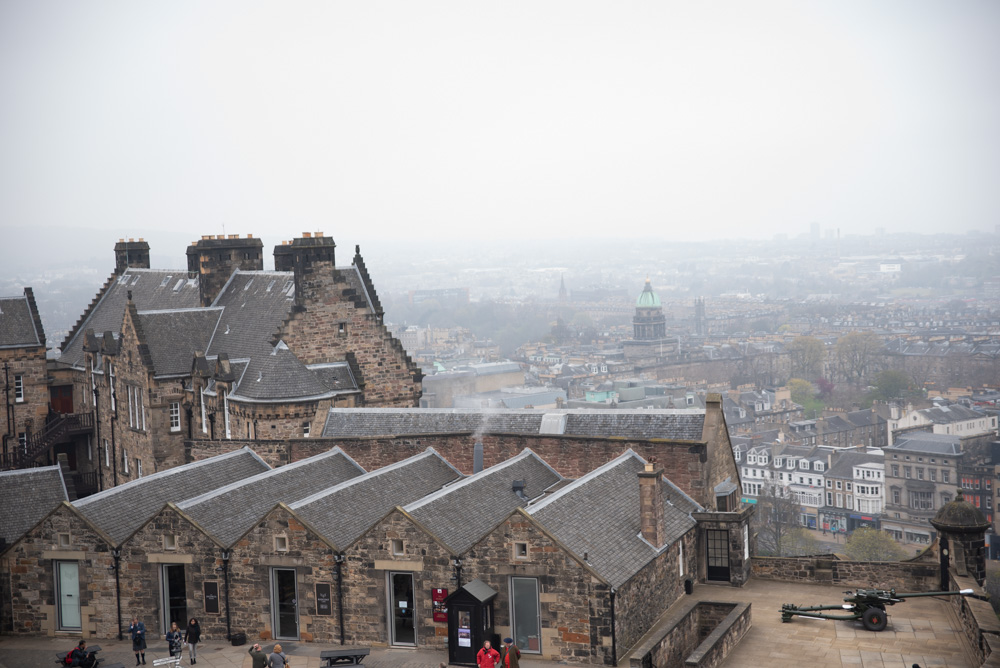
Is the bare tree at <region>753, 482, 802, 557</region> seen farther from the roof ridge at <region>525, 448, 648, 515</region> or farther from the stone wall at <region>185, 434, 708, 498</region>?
the roof ridge at <region>525, 448, 648, 515</region>

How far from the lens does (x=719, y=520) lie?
35156 millimetres

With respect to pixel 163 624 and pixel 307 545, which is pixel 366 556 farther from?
pixel 163 624

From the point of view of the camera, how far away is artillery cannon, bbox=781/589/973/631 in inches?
1217

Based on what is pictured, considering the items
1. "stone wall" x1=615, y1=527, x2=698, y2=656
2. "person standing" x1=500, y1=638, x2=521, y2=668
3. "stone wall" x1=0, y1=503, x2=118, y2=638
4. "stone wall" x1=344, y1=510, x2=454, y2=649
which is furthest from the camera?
"stone wall" x1=0, y1=503, x2=118, y2=638

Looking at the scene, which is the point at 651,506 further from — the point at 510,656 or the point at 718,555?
the point at 510,656

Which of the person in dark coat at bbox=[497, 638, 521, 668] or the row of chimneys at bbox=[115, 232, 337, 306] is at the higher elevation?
the row of chimneys at bbox=[115, 232, 337, 306]

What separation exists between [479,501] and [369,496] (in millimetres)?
Answer: 3388

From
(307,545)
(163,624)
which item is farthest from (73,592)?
(307,545)

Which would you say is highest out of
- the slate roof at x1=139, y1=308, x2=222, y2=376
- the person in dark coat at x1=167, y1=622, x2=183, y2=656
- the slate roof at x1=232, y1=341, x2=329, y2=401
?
the slate roof at x1=139, y1=308, x2=222, y2=376

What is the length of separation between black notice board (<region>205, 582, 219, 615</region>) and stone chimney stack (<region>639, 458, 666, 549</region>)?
1186 centimetres

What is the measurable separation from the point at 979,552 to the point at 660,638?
428 inches

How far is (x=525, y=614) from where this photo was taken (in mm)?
29000

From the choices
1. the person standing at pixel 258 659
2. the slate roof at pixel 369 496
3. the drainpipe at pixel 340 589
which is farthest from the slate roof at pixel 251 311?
the person standing at pixel 258 659

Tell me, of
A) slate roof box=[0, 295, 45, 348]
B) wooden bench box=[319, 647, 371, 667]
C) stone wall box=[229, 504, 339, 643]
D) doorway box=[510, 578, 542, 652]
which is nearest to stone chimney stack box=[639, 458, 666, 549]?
doorway box=[510, 578, 542, 652]
